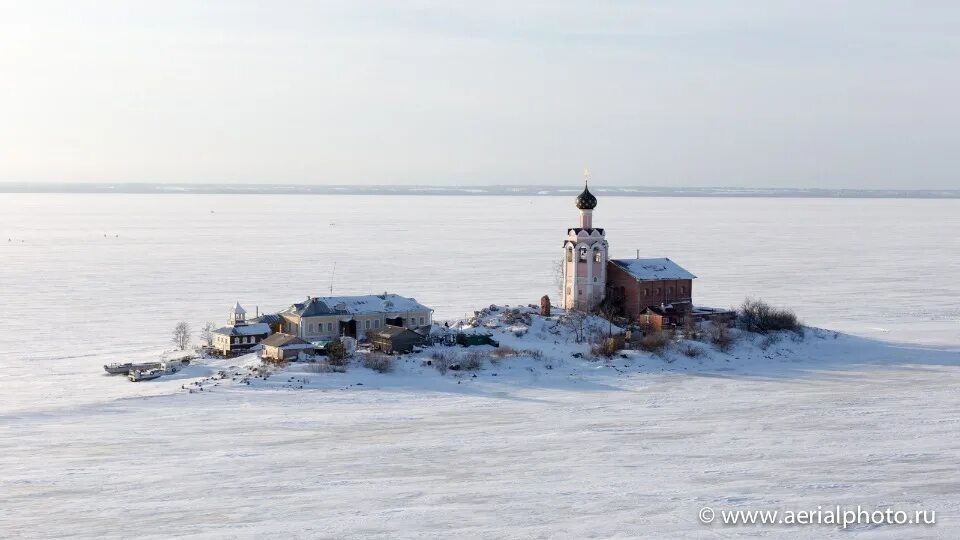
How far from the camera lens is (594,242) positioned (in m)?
40.5

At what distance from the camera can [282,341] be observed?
33.7m

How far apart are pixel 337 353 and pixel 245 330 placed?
4.50m

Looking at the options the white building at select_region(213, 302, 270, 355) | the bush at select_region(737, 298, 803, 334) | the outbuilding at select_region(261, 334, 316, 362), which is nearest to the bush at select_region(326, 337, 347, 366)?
the outbuilding at select_region(261, 334, 316, 362)

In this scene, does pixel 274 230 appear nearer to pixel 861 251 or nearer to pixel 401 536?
pixel 861 251

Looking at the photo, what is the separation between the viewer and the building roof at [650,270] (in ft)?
132

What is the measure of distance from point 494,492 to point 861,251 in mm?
59537

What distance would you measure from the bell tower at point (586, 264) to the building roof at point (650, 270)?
745 mm

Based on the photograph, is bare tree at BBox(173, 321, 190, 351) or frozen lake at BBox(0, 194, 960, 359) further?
frozen lake at BBox(0, 194, 960, 359)

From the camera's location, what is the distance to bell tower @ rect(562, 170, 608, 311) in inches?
1596

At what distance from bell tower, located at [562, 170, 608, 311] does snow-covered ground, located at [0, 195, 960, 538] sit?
4.93m

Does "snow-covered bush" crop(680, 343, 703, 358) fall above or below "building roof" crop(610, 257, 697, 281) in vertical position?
below

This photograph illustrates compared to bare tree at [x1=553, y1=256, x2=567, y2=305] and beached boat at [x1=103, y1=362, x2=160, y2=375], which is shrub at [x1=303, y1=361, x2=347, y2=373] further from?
bare tree at [x1=553, y1=256, x2=567, y2=305]

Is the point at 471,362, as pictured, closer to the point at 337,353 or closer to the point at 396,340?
the point at 396,340

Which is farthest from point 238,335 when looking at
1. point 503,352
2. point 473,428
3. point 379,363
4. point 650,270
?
point 650,270
